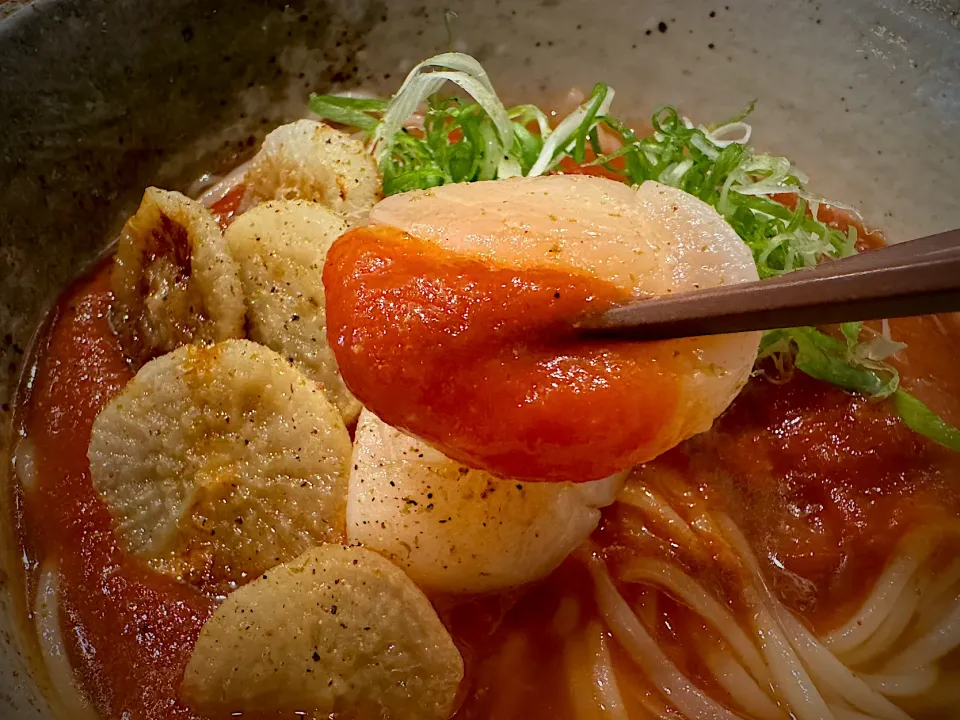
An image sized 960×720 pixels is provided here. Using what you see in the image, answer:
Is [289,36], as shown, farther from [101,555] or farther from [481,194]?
[101,555]

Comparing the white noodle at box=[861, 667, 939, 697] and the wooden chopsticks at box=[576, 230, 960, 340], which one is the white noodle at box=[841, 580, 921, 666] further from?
the wooden chopsticks at box=[576, 230, 960, 340]

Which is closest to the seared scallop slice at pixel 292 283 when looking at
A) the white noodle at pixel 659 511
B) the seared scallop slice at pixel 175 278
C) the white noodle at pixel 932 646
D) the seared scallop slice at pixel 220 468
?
the seared scallop slice at pixel 175 278

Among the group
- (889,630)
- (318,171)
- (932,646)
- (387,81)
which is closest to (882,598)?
(889,630)

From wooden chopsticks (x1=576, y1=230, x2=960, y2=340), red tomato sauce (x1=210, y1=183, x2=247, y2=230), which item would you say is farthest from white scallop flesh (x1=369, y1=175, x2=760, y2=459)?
red tomato sauce (x1=210, y1=183, x2=247, y2=230)

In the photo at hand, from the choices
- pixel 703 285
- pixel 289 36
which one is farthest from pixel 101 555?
pixel 289 36

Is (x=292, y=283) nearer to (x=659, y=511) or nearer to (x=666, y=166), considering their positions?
(x=659, y=511)

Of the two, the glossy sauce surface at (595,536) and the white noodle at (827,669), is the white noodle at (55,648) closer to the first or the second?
the glossy sauce surface at (595,536)
